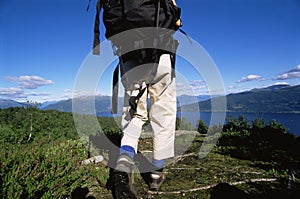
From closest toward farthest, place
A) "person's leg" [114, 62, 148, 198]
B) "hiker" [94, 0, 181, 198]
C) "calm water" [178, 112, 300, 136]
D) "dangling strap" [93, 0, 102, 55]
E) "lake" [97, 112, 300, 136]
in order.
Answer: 1. "person's leg" [114, 62, 148, 198]
2. "hiker" [94, 0, 181, 198]
3. "dangling strap" [93, 0, 102, 55]
4. "lake" [97, 112, 300, 136]
5. "calm water" [178, 112, 300, 136]

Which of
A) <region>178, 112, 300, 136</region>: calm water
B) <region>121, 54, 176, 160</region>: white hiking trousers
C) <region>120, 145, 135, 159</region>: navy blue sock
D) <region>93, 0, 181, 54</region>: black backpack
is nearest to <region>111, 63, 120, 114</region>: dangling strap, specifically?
<region>121, 54, 176, 160</region>: white hiking trousers

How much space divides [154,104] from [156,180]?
910 millimetres

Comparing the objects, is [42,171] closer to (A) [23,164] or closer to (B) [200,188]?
(A) [23,164]

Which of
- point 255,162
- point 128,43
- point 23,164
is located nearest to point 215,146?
point 255,162

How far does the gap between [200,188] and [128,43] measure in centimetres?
187

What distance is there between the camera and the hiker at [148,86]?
232 centimetres

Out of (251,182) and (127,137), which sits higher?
(127,137)

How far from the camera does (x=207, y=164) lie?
3.46m

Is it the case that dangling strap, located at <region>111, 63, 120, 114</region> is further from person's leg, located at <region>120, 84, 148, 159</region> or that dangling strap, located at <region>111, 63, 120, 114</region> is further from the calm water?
the calm water

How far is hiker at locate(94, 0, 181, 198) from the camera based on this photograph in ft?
7.61

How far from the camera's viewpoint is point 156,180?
2600 mm

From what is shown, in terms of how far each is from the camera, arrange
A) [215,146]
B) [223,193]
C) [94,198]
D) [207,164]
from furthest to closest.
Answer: [215,146] < [207,164] < [94,198] < [223,193]

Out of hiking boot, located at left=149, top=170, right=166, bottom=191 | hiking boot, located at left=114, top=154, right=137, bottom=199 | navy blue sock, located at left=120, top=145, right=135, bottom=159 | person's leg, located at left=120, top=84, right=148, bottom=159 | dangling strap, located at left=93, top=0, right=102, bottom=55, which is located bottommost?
hiking boot, located at left=149, top=170, right=166, bottom=191

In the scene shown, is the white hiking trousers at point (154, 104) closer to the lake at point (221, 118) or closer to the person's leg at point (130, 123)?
the person's leg at point (130, 123)
